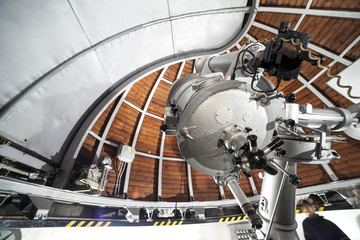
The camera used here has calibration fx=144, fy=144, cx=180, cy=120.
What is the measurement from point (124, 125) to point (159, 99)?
1682 mm

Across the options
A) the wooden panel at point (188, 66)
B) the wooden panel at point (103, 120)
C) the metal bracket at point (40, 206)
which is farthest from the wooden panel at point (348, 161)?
the metal bracket at point (40, 206)

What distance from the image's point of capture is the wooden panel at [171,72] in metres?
5.58

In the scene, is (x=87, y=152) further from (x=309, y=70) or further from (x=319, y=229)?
(x=309, y=70)

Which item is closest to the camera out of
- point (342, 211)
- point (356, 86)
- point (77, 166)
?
point (356, 86)

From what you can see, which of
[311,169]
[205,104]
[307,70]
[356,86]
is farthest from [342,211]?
[205,104]

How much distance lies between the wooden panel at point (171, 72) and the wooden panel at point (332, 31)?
3991 mm

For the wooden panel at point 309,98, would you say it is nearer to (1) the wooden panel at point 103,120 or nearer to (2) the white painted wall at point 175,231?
(2) the white painted wall at point 175,231

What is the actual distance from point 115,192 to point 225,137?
4730 mm

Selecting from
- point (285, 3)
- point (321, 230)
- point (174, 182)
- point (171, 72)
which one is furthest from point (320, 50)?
point (174, 182)

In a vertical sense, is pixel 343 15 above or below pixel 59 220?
above

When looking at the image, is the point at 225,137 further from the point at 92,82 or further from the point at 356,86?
the point at 356,86

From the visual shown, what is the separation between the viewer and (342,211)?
468cm

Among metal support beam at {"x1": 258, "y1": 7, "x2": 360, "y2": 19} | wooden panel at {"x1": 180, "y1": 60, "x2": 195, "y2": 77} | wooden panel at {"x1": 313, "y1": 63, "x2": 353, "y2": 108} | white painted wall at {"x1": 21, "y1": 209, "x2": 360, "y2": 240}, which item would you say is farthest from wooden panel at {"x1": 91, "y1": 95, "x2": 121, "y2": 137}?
wooden panel at {"x1": 313, "y1": 63, "x2": 353, "y2": 108}

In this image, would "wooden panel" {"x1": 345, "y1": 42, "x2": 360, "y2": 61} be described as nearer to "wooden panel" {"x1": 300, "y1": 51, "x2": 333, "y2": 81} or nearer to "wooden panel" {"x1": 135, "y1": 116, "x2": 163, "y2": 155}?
"wooden panel" {"x1": 300, "y1": 51, "x2": 333, "y2": 81}
